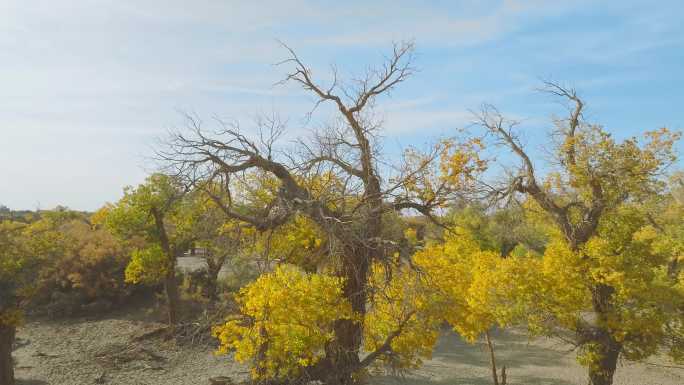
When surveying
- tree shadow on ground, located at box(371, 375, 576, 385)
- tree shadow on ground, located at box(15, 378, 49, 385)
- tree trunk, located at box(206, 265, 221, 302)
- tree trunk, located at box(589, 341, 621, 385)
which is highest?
tree trunk, located at box(206, 265, 221, 302)

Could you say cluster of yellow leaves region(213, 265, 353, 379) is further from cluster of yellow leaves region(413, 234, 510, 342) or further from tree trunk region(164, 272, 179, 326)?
tree trunk region(164, 272, 179, 326)

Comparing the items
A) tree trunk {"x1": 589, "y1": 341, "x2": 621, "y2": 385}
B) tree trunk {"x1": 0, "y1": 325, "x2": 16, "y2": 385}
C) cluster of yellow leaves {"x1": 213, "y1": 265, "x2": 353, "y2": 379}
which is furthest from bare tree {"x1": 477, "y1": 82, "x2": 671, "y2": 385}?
tree trunk {"x1": 0, "y1": 325, "x2": 16, "y2": 385}

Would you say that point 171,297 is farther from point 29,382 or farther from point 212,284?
point 29,382

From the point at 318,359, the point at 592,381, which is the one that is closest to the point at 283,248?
the point at 318,359

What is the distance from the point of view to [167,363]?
13.6m

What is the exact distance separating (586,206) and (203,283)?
54.9 ft

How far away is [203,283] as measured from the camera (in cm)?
2158

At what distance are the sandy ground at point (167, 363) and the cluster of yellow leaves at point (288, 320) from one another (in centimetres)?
479

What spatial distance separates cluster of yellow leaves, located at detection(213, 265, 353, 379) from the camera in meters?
6.91

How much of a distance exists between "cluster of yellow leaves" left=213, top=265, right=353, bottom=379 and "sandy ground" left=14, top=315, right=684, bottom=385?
15.7 ft

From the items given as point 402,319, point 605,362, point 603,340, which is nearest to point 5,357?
point 402,319

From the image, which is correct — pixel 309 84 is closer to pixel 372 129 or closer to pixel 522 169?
pixel 372 129

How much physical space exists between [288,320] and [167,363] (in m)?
8.31

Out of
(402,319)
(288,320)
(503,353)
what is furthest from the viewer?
(503,353)
